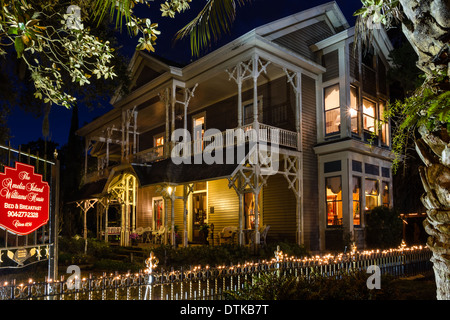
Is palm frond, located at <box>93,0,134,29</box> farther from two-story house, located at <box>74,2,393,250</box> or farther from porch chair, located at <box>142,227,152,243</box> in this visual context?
porch chair, located at <box>142,227,152,243</box>

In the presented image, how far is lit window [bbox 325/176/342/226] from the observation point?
1733 centimetres

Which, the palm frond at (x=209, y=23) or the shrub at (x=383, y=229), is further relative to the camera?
the shrub at (x=383, y=229)

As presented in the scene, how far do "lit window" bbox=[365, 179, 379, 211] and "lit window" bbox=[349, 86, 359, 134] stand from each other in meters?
2.42

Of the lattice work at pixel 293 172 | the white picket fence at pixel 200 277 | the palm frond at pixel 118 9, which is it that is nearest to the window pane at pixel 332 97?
the lattice work at pixel 293 172

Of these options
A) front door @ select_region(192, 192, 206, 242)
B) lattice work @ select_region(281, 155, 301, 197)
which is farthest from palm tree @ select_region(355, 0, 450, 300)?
front door @ select_region(192, 192, 206, 242)

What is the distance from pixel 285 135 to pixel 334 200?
3.55m

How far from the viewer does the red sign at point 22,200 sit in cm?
522

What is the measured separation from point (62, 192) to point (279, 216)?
804 inches

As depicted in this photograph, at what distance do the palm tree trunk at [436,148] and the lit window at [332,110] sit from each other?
14790mm

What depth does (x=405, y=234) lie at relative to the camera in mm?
20062

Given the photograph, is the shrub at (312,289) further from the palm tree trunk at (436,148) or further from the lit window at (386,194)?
the lit window at (386,194)

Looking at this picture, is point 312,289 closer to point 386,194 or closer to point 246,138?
point 246,138
